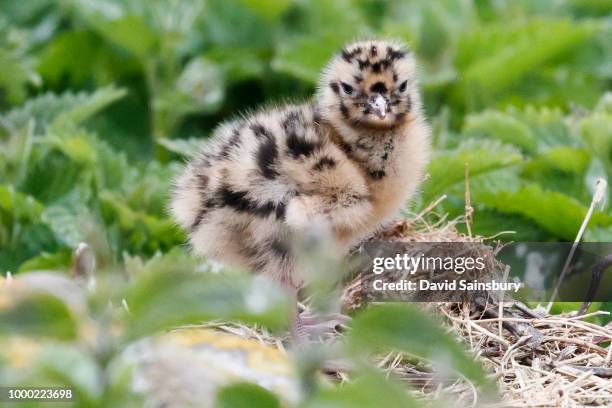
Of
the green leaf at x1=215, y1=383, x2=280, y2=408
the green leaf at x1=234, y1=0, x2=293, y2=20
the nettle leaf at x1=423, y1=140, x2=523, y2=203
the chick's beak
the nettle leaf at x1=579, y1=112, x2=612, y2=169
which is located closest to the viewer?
the green leaf at x1=215, y1=383, x2=280, y2=408

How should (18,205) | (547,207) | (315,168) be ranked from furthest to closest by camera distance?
(18,205) < (547,207) < (315,168)

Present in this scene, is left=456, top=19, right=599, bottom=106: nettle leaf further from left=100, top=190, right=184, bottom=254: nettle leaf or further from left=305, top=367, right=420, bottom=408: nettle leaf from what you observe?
left=305, top=367, right=420, bottom=408: nettle leaf

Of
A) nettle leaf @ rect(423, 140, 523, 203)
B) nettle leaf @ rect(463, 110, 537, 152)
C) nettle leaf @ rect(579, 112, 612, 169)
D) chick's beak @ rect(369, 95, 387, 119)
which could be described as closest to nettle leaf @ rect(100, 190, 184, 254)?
nettle leaf @ rect(423, 140, 523, 203)

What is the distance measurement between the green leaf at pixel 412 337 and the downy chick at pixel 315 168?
43.2 inches

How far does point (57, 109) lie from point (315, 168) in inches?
93.7

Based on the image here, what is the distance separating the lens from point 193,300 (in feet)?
6.66

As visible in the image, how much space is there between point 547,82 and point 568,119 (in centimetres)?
135

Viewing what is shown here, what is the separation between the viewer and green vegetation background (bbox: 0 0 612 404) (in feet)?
14.9

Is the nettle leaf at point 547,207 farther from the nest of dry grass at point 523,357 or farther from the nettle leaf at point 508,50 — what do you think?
the nettle leaf at point 508,50

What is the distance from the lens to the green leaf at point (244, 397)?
7.06 ft

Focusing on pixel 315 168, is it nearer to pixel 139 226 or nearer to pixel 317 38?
pixel 139 226

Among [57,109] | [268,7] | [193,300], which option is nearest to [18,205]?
[57,109]

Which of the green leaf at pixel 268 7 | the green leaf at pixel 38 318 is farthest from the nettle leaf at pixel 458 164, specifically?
the green leaf at pixel 268 7

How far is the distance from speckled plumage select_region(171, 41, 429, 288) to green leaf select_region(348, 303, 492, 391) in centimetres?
109
